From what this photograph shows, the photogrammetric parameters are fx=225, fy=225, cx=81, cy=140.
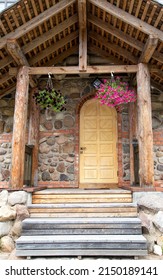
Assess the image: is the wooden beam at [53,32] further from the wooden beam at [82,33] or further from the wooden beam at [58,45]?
the wooden beam at [58,45]

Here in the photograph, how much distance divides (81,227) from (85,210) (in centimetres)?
42

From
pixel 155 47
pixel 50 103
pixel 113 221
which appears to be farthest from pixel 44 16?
pixel 113 221

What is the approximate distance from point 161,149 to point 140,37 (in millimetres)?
2573

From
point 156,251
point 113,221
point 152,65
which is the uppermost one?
point 152,65

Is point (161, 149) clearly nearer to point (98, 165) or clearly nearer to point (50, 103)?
point (98, 165)

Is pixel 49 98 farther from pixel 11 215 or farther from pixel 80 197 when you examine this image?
pixel 11 215

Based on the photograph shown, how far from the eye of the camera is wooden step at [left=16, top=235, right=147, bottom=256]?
2.84 metres

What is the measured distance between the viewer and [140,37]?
14.4 feet

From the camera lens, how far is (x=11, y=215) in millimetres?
3400

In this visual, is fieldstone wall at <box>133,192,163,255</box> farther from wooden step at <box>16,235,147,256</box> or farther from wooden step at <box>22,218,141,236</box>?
wooden step at <box>16,235,147,256</box>

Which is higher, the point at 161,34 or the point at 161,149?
the point at 161,34

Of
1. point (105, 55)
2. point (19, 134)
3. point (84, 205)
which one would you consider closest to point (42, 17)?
point (105, 55)

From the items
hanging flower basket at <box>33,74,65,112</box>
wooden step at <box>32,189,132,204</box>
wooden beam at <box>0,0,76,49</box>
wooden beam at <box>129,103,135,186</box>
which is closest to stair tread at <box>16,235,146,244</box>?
wooden step at <box>32,189,132,204</box>

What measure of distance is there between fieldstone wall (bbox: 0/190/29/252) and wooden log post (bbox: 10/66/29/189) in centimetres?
28
